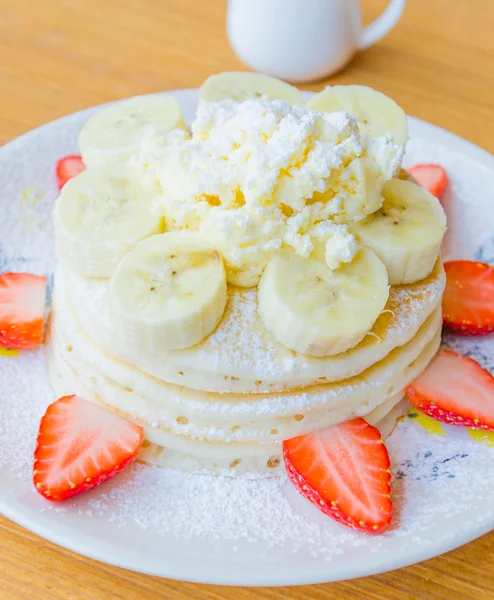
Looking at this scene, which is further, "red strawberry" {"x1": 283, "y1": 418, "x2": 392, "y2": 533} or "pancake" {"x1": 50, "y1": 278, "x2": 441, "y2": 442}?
"pancake" {"x1": 50, "y1": 278, "x2": 441, "y2": 442}

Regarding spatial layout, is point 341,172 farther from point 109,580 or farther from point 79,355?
point 109,580

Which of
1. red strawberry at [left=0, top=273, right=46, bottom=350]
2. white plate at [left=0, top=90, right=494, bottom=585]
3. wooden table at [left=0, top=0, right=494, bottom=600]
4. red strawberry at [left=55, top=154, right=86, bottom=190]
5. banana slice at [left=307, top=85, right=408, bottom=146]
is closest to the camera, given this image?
white plate at [left=0, top=90, right=494, bottom=585]

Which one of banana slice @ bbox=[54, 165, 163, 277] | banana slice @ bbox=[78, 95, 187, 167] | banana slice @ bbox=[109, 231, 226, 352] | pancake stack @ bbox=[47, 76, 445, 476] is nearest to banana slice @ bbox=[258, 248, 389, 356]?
pancake stack @ bbox=[47, 76, 445, 476]

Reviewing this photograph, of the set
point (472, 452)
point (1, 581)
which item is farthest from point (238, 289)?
point (1, 581)

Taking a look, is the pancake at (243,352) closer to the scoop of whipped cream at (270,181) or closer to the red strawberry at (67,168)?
the scoop of whipped cream at (270,181)

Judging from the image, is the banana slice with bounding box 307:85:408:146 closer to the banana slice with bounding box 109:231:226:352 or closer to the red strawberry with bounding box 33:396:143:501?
the banana slice with bounding box 109:231:226:352
